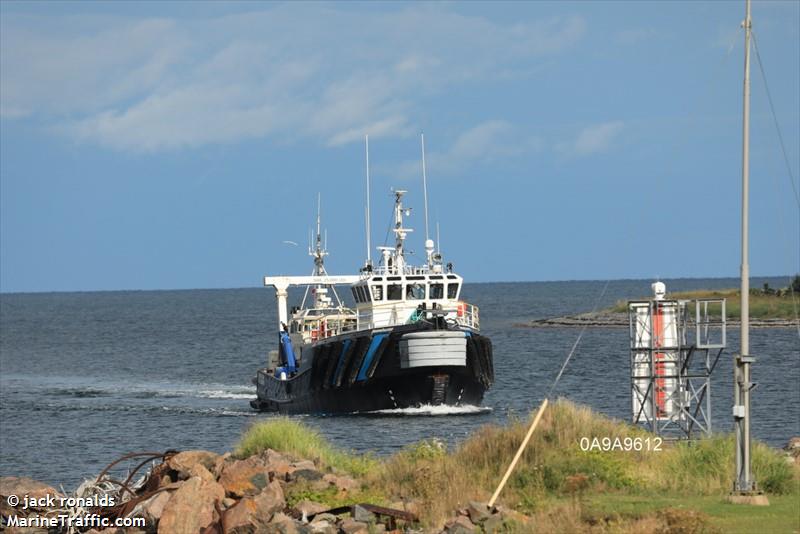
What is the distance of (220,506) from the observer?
17.3m

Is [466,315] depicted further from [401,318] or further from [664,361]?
[664,361]

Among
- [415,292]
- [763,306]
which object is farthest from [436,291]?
[763,306]

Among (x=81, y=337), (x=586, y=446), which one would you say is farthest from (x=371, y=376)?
(x=81, y=337)

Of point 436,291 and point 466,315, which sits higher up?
point 436,291

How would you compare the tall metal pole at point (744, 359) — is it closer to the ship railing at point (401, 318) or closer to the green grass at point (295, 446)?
the green grass at point (295, 446)

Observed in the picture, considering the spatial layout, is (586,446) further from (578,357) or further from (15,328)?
(15,328)

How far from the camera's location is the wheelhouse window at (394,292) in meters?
45.3

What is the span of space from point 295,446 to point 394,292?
23.9 m

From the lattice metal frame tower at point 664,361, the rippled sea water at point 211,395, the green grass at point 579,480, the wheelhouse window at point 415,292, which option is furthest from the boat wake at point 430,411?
the green grass at point 579,480

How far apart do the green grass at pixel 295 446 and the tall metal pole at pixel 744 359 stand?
6.03 m

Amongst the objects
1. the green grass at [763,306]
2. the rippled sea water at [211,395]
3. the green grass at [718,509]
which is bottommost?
the rippled sea water at [211,395]

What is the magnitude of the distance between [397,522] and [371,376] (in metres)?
26.5

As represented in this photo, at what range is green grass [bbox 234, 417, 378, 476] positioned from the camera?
21000mm

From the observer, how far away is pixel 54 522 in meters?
18.5
